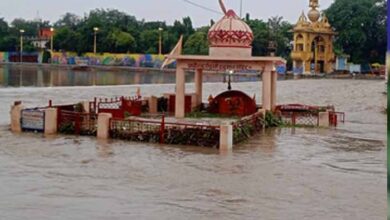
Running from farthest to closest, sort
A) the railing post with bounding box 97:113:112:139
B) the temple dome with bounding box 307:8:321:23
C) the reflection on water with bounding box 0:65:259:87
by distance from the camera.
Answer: the temple dome with bounding box 307:8:321:23, the reflection on water with bounding box 0:65:259:87, the railing post with bounding box 97:113:112:139

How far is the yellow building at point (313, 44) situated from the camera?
9488 centimetres

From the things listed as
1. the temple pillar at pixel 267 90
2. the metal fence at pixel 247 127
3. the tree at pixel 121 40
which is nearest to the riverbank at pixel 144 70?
the tree at pixel 121 40

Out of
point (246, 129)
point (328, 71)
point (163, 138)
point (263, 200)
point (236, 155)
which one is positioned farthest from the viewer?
point (328, 71)

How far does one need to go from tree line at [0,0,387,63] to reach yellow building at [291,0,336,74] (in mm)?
3564

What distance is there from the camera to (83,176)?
1512 cm

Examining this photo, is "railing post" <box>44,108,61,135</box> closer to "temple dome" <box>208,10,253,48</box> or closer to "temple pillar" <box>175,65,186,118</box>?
"temple pillar" <box>175,65,186,118</box>

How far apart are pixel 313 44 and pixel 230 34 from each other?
74.1 m

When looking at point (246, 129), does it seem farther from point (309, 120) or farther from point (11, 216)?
point (11, 216)

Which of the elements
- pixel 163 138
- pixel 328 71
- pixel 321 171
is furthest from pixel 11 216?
pixel 328 71

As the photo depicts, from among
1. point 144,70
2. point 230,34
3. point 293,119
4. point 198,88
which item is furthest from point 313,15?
point 230,34

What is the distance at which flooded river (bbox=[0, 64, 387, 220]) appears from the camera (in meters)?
12.3

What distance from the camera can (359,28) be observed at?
100 metres

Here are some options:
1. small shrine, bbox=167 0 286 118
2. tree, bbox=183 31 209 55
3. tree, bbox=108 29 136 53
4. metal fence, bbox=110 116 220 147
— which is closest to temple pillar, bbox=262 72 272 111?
small shrine, bbox=167 0 286 118

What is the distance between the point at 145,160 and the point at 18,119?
7092 mm
